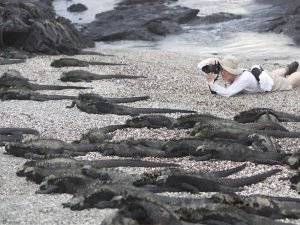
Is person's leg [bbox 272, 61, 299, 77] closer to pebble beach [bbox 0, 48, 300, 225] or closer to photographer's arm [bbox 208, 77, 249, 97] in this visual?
pebble beach [bbox 0, 48, 300, 225]

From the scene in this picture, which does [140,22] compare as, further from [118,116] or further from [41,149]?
[41,149]

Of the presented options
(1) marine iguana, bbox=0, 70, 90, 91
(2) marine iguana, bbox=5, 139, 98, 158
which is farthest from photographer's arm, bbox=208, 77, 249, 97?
(2) marine iguana, bbox=5, 139, 98, 158

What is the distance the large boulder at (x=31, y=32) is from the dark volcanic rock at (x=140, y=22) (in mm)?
4052

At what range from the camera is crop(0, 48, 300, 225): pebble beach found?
6125 mm

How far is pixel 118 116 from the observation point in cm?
A: 1049

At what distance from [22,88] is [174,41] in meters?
10.4

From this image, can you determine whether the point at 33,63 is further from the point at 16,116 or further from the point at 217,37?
the point at 217,37

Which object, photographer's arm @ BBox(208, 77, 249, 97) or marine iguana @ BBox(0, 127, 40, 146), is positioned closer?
marine iguana @ BBox(0, 127, 40, 146)

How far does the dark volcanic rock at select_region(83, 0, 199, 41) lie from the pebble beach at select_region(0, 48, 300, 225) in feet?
9.49

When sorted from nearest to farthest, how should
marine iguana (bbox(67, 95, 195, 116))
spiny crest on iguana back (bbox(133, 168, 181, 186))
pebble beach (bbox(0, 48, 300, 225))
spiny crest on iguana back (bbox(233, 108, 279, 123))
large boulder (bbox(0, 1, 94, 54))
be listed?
pebble beach (bbox(0, 48, 300, 225)) → spiny crest on iguana back (bbox(133, 168, 181, 186)) → spiny crest on iguana back (bbox(233, 108, 279, 123)) → marine iguana (bbox(67, 95, 195, 116)) → large boulder (bbox(0, 1, 94, 54))

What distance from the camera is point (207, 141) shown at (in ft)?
26.8

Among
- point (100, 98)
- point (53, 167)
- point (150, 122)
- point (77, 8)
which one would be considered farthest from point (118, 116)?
point (77, 8)

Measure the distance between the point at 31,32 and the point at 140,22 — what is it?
6630 millimetres

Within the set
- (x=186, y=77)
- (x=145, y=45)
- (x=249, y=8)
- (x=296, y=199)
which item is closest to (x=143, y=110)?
(x=186, y=77)
